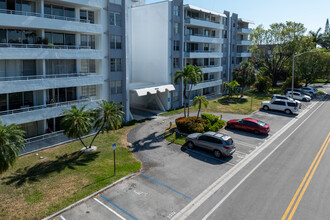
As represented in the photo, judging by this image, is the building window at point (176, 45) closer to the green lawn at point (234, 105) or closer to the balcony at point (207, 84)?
the balcony at point (207, 84)

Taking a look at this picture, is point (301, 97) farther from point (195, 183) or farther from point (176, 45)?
point (195, 183)

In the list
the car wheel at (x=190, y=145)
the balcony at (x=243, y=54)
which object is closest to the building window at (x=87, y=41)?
the car wheel at (x=190, y=145)

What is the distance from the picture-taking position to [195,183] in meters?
18.3

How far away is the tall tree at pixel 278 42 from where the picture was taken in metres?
59.2

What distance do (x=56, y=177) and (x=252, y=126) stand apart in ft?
69.4

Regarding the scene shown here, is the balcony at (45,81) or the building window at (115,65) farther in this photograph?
the building window at (115,65)

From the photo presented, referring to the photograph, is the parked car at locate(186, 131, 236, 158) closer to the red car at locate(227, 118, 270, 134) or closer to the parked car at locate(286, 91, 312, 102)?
the red car at locate(227, 118, 270, 134)

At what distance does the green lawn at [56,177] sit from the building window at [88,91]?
23.9 ft

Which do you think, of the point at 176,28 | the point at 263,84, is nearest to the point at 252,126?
the point at 176,28

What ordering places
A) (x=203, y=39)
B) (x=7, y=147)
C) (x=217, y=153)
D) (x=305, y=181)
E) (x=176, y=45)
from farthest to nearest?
(x=203, y=39) < (x=176, y=45) < (x=217, y=153) < (x=305, y=181) < (x=7, y=147)

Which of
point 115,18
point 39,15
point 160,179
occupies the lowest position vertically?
point 160,179

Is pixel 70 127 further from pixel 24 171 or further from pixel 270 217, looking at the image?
pixel 270 217

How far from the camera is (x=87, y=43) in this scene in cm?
3028

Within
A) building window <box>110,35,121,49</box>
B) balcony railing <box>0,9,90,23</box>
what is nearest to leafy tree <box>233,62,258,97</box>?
building window <box>110,35,121,49</box>
